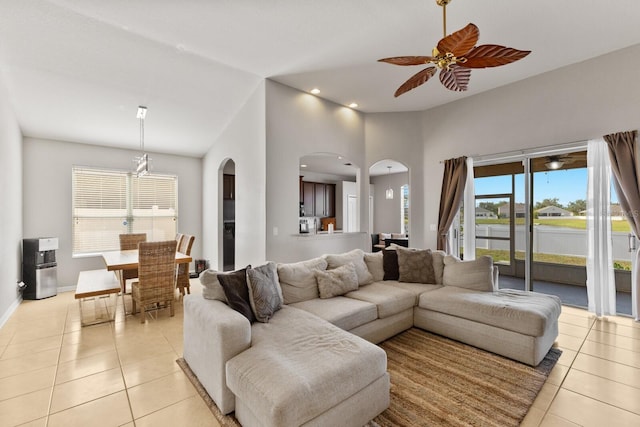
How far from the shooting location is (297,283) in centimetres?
318

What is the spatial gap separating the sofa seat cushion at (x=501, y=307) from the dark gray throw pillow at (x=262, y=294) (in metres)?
1.81

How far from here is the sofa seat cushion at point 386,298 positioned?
10.1ft

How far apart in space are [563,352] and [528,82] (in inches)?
152

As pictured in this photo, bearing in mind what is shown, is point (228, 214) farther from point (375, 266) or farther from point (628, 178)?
point (628, 178)

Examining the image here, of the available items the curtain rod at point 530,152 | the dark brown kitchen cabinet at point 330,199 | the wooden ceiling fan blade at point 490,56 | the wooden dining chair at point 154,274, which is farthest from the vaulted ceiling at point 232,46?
the dark brown kitchen cabinet at point 330,199

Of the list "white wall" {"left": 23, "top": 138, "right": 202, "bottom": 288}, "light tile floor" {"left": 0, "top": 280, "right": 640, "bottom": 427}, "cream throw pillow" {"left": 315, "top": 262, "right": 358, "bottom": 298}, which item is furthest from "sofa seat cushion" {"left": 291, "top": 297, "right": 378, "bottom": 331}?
"white wall" {"left": 23, "top": 138, "right": 202, "bottom": 288}

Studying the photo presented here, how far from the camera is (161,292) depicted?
3.82 m

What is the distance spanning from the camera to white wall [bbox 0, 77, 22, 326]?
3639 millimetres

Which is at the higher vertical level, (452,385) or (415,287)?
(415,287)

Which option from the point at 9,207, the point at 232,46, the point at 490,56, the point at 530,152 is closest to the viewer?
the point at 490,56

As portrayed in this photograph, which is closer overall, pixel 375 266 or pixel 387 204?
pixel 375 266

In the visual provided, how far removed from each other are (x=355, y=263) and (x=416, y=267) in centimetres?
86

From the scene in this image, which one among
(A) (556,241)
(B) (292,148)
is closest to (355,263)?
(B) (292,148)

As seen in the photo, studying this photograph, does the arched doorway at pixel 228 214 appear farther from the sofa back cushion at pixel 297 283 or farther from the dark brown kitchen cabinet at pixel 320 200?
the sofa back cushion at pixel 297 283
